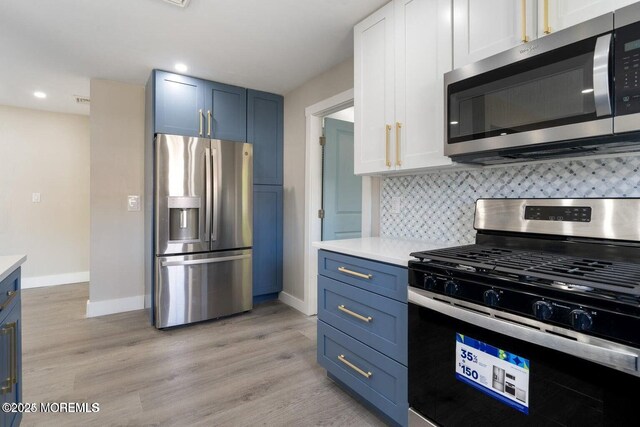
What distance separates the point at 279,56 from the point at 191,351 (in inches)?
98.6

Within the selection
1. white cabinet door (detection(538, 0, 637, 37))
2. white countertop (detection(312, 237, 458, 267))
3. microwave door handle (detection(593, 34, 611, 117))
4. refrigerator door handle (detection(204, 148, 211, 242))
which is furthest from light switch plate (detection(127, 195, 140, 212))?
microwave door handle (detection(593, 34, 611, 117))

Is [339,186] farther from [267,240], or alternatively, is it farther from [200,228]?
[200,228]

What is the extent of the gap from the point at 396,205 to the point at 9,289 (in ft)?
6.85

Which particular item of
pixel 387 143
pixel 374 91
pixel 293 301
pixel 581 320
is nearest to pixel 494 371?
pixel 581 320

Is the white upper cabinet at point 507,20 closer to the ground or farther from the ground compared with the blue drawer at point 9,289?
farther from the ground

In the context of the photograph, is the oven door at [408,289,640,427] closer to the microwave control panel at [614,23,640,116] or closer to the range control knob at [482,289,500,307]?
the range control knob at [482,289,500,307]

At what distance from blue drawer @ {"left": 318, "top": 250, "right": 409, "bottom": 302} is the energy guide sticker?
349mm

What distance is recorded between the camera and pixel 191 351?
97.3 inches

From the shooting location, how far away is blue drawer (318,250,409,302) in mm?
1479

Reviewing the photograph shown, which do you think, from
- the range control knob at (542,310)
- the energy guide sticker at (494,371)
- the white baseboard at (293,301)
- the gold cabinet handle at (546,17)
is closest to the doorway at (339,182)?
the white baseboard at (293,301)

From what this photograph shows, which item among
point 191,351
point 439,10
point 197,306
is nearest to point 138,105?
point 197,306

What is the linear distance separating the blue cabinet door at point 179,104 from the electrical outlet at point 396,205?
204 centimetres

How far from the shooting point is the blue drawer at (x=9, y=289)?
1.26 metres

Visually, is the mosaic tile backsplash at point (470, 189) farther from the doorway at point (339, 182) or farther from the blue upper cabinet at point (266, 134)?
the blue upper cabinet at point (266, 134)
